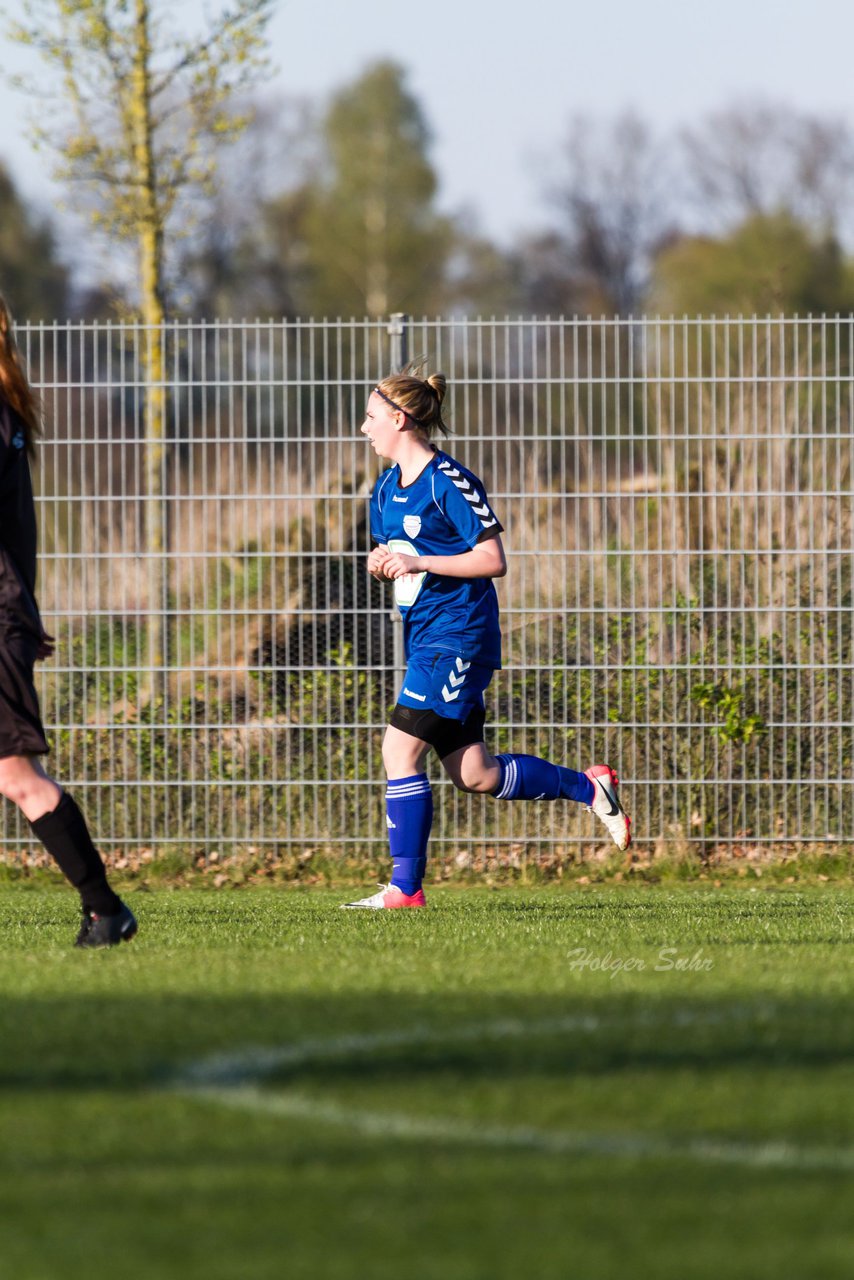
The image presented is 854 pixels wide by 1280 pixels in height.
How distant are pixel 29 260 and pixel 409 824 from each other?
185ft

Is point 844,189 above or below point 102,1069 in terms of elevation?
above

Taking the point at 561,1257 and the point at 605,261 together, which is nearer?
the point at 561,1257

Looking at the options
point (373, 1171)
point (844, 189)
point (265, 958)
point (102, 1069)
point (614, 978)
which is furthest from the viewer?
point (844, 189)

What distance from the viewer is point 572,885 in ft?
29.9

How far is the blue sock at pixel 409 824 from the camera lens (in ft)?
24.2

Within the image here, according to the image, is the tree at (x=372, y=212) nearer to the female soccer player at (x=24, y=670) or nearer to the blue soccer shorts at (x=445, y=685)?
the blue soccer shorts at (x=445, y=685)

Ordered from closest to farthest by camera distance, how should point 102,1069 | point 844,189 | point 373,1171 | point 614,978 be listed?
point 373,1171 → point 102,1069 → point 614,978 → point 844,189

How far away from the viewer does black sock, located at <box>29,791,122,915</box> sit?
222 inches

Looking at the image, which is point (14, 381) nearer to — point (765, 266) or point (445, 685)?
point (445, 685)

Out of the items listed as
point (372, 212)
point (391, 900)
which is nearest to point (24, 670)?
point (391, 900)

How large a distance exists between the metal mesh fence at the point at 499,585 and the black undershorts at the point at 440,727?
1.83 m

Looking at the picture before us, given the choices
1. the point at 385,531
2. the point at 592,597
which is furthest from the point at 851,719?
the point at 385,531

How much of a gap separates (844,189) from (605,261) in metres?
10.9

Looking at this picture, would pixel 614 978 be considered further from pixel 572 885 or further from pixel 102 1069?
pixel 572 885
